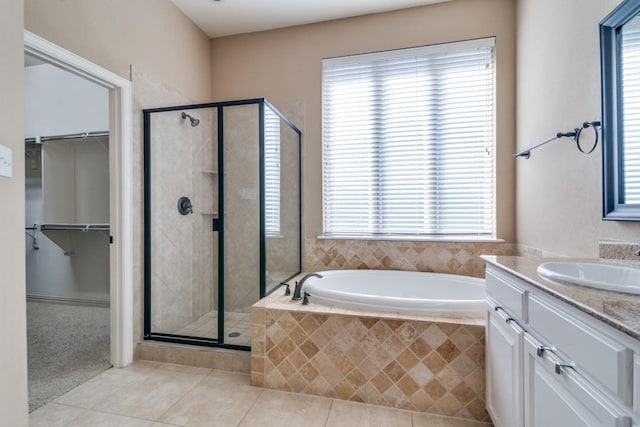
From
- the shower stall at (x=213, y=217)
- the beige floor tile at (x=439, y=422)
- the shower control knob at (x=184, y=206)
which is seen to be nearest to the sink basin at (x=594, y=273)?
the beige floor tile at (x=439, y=422)

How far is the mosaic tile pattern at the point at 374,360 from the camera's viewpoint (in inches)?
61.6

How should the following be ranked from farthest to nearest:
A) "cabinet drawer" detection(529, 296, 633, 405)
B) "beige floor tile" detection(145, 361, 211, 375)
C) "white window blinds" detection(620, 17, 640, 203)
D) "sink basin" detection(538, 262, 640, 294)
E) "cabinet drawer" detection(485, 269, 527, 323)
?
1. "beige floor tile" detection(145, 361, 211, 375)
2. "white window blinds" detection(620, 17, 640, 203)
3. "cabinet drawer" detection(485, 269, 527, 323)
4. "sink basin" detection(538, 262, 640, 294)
5. "cabinet drawer" detection(529, 296, 633, 405)

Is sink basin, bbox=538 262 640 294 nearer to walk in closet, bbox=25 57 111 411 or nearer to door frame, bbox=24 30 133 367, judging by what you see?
door frame, bbox=24 30 133 367

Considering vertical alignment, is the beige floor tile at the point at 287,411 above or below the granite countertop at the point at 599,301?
below

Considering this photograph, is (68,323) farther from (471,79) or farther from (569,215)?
(471,79)

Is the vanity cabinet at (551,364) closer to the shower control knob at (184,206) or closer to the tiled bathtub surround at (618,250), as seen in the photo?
the tiled bathtub surround at (618,250)

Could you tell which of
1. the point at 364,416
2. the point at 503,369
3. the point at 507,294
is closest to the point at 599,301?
the point at 507,294

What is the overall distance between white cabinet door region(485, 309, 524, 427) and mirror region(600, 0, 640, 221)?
2.22 ft

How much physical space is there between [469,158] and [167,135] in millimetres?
2552

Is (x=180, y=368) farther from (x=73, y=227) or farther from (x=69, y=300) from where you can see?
(x=69, y=300)

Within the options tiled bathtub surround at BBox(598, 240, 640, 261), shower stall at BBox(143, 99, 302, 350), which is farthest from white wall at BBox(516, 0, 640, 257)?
shower stall at BBox(143, 99, 302, 350)

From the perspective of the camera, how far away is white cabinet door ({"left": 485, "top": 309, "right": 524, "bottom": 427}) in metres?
Answer: 1.11

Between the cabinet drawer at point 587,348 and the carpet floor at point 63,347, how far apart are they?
246cm

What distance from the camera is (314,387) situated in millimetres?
1745
